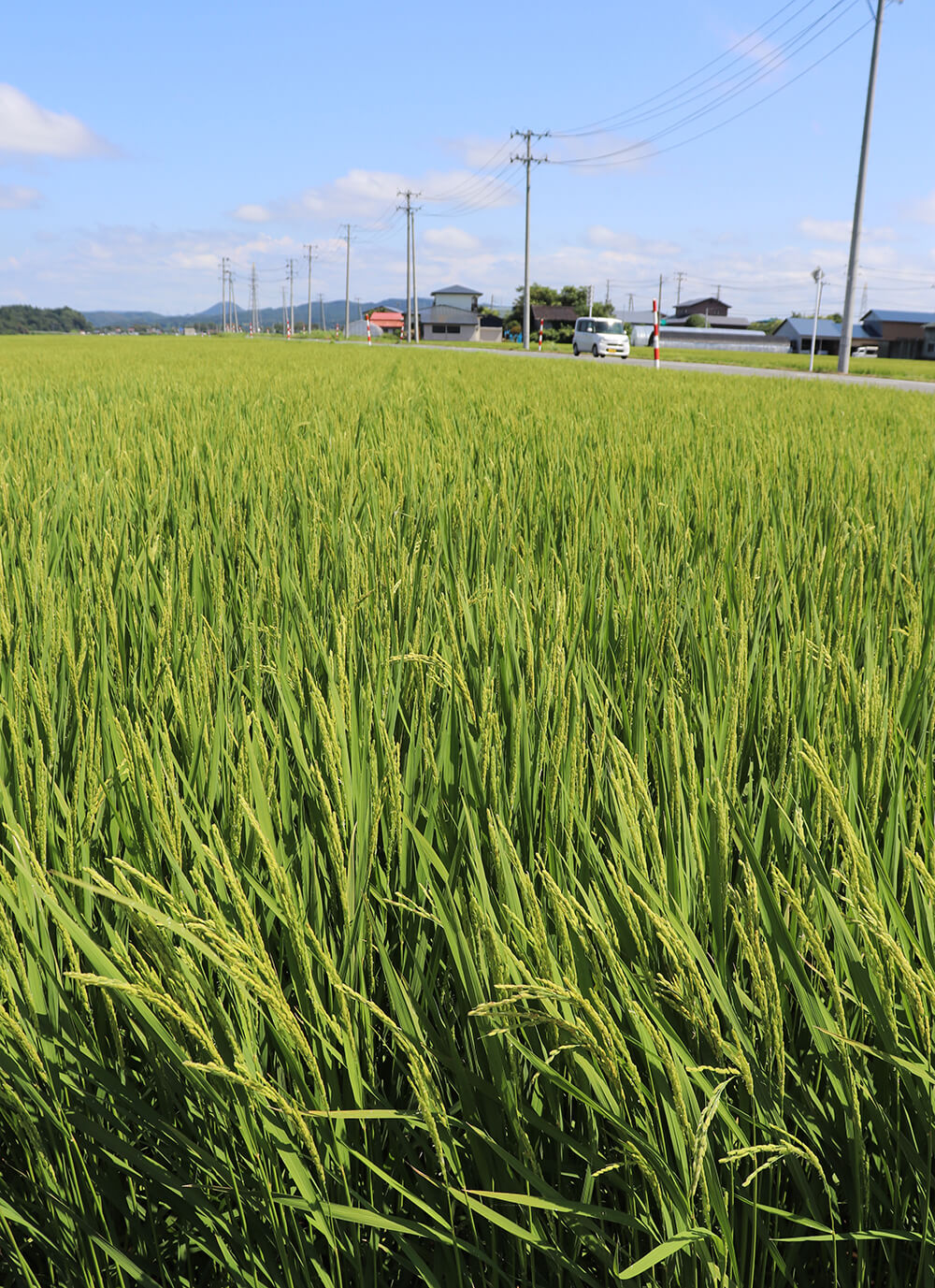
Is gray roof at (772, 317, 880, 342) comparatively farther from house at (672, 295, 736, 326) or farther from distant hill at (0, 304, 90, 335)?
distant hill at (0, 304, 90, 335)

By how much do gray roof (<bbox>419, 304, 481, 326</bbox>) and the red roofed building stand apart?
171 inches

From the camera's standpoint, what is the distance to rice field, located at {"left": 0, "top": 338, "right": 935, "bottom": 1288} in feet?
1.71

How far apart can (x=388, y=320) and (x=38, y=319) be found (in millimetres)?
57654

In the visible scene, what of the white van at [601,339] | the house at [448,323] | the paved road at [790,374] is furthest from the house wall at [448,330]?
the paved road at [790,374]

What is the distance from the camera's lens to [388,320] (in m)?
83.2

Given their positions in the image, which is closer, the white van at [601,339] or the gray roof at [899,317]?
the white van at [601,339]

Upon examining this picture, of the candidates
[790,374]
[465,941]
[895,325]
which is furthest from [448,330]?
[465,941]

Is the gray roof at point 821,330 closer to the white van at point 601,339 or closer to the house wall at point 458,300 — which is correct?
the house wall at point 458,300

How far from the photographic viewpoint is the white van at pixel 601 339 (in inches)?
1048

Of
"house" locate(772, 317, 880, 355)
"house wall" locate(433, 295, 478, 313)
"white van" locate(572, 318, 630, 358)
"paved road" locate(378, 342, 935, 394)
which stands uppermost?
"house wall" locate(433, 295, 478, 313)

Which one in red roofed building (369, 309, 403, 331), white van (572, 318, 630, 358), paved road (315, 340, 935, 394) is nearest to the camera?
paved road (315, 340, 935, 394)

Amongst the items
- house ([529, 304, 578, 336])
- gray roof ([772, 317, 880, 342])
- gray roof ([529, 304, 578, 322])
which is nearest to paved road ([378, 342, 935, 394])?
gray roof ([772, 317, 880, 342])

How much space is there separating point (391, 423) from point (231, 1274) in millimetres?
3495

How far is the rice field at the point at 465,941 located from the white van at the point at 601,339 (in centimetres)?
2688
